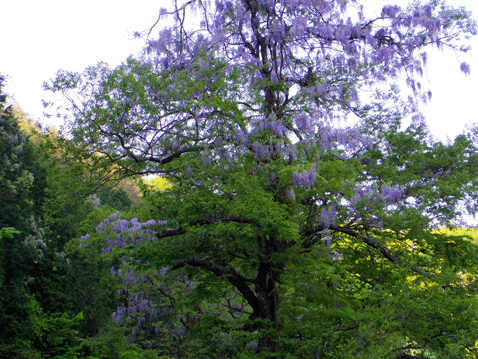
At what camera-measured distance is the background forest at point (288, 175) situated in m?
6.79

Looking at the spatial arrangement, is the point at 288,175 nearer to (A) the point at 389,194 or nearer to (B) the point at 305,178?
(B) the point at 305,178

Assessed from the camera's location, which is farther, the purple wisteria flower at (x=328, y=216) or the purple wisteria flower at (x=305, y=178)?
the purple wisteria flower at (x=328, y=216)

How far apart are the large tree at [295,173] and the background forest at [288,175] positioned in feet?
0.14

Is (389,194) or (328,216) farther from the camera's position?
(389,194)

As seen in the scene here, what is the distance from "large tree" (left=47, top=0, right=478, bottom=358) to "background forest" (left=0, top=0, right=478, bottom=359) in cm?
4

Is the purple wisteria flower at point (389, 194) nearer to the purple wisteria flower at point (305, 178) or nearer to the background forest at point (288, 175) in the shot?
the background forest at point (288, 175)

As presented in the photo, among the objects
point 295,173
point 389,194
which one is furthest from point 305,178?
point 389,194

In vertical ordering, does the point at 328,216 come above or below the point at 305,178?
below

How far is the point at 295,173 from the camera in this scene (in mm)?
6773

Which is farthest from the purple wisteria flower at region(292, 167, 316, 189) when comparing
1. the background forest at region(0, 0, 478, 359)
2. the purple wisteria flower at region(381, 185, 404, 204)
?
the purple wisteria flower at region(381, 185, 404, 204)

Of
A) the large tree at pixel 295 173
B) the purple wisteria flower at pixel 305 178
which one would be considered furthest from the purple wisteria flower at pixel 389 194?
the purple wisteria flower at pixel 305 178

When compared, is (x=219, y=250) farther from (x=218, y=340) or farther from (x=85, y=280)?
(x=85, y=280)

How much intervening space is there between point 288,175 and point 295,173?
0.46 m

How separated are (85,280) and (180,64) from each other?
15939 millimetres
